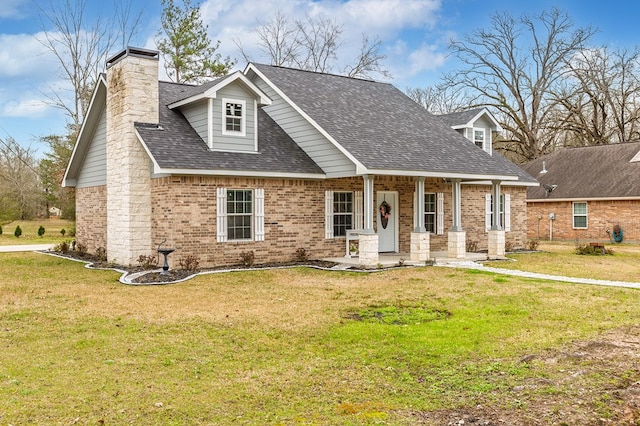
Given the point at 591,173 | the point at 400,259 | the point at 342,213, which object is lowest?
the point at 400,259

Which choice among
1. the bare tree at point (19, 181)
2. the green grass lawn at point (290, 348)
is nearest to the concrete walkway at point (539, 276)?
the green grass lawn at point (290, 348)

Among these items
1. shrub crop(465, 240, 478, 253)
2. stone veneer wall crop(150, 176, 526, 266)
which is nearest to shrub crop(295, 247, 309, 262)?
stone veneer wall crop(150, 176, 526, 266)

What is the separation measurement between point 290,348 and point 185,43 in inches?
1252

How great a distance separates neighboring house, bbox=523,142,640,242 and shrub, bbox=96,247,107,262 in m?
22.0

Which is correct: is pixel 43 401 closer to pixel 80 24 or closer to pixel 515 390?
pixel 515 390

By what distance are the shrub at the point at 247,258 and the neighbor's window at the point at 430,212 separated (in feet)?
22.6

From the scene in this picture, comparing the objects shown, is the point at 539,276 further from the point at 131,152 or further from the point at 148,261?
the point at 131,152

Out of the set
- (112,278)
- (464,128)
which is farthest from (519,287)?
(464,128)

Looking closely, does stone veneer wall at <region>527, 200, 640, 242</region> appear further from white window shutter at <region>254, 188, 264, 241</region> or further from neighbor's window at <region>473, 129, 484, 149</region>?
white window shutter at <region>254, 188, 264, 241</region>

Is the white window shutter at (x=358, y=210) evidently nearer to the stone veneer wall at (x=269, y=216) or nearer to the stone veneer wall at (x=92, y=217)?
the stone veneer wall at (x=269, y=216)

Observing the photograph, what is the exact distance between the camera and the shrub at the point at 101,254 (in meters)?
18.1

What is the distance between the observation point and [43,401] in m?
5.58

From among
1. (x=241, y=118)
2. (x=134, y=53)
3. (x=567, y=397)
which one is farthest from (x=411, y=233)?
(x=567, y=397)

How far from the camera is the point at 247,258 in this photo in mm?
16109
